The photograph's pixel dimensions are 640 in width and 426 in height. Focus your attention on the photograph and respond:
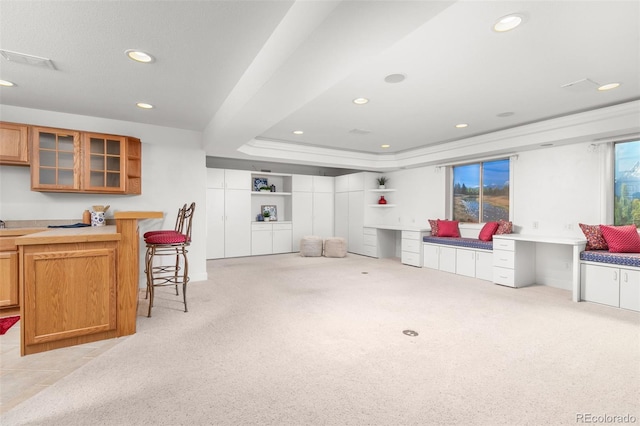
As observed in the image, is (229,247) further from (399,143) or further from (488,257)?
(488,257)

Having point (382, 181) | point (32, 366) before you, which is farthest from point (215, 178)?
point (32, 366)

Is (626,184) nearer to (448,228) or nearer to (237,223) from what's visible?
(448,228)

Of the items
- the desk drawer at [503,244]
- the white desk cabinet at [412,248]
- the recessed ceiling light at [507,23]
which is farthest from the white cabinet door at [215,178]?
the recessed ceiling light at [507,23]

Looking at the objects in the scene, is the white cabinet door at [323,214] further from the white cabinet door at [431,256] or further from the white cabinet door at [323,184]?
the white cabinet door at [431,256]

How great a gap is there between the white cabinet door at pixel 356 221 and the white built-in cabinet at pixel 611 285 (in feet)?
15.2

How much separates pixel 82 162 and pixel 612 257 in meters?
6.84

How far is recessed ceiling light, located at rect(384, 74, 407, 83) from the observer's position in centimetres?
293

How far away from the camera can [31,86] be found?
10.3 ft

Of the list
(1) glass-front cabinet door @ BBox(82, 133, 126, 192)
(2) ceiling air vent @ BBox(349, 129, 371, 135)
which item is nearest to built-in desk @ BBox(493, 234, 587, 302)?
(2) ceiling air vent @ BBox(349, 129, 371, 135)

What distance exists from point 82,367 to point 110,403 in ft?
2.16

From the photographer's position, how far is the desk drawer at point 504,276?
4.66 meters

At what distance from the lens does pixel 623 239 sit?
12.8ft

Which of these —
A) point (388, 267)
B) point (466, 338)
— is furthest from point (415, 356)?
point (388, 267)

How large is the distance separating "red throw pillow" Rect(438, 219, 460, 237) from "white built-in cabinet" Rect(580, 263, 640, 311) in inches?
90.3
